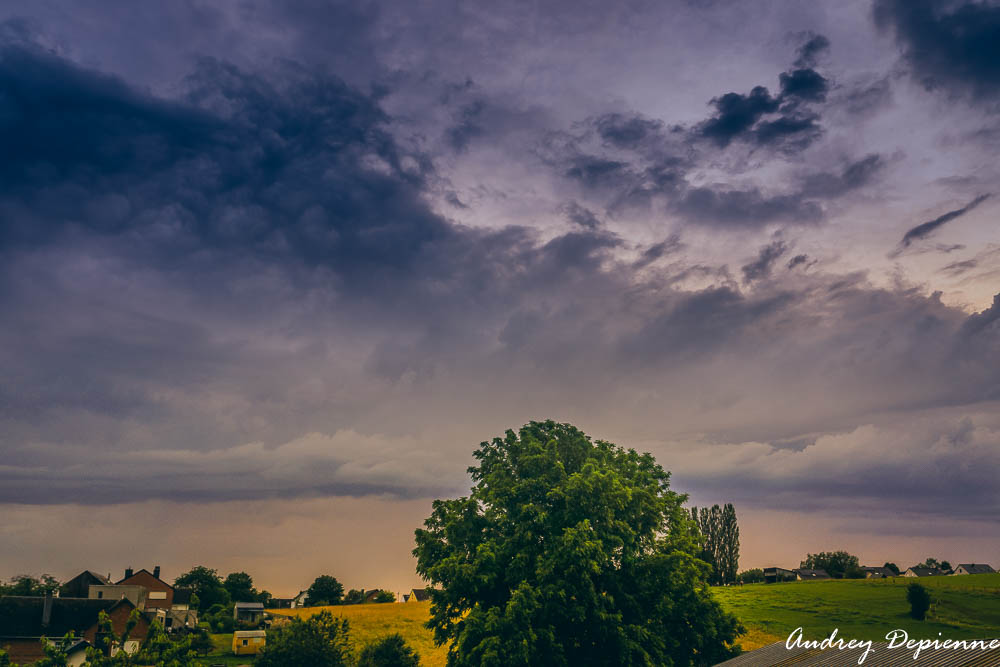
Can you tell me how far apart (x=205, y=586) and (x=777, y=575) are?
142131 mm

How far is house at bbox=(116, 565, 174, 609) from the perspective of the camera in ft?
494

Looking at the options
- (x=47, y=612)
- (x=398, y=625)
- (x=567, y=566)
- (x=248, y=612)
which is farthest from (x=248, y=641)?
(x=567, y=566)

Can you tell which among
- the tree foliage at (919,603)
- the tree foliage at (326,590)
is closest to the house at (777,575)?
the tree foliage at (919,603)

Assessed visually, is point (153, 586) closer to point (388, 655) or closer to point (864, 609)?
point (388, 655)

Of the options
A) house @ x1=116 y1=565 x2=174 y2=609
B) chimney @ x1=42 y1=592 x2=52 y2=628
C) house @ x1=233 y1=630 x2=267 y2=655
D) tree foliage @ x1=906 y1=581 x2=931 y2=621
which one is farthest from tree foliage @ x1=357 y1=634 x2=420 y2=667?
house @ x1=116 y1=565 x2=174 y2=609

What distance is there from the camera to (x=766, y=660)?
98.6ft

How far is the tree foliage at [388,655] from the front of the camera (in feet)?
178

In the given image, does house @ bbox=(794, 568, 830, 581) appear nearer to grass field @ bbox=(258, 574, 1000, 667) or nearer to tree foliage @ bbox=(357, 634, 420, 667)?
grass field @ bbox=(258, 574, 1000, 667)

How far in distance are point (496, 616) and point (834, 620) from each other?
54031mm

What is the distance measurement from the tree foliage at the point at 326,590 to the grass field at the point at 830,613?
2378 inches

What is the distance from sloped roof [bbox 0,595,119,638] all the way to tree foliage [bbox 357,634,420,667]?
2240 inches

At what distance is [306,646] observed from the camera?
53094mm

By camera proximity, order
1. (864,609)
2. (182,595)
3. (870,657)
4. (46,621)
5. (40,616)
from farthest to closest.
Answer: (182,595) < (40,616) < (46,621) < (864,609) < (870,657)

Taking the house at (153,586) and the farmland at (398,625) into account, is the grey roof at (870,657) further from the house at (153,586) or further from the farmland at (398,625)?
the house at (153,586)
